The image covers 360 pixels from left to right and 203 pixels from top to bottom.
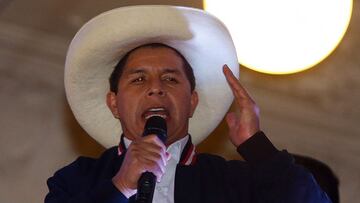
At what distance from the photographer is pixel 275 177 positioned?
1.73 m

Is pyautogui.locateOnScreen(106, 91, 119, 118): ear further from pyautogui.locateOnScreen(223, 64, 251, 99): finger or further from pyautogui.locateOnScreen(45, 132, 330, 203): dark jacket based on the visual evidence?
pyautogui.locateOnScreen(223, 64, 251, 99): finger

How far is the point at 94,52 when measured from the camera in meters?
1.93

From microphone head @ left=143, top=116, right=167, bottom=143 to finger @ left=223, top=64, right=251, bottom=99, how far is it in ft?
0.76

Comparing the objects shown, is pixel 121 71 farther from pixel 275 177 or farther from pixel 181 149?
pixel 275 177

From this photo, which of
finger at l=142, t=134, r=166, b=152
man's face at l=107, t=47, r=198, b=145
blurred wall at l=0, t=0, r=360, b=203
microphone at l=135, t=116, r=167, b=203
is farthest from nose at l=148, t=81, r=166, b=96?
blurred wall at l=0, t=0, r=360, b=203

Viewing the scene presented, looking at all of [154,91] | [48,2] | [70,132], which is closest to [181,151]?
[154,91]

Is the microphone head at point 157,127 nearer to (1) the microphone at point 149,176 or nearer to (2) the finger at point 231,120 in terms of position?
(1) the microphone at point 149,176

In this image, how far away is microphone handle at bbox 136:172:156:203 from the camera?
147 cm

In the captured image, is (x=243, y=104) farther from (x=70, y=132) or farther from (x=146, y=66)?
(x=70, y=132)

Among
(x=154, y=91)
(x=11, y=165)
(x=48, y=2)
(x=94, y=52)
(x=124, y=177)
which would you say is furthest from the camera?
(x=11, y=165)

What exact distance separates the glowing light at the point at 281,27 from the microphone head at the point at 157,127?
356 mm

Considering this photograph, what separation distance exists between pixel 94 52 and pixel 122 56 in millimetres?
58

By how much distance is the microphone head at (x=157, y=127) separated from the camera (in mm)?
1596

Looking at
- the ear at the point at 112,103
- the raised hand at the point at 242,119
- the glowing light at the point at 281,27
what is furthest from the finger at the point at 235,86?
the ear at the point at 112,103
